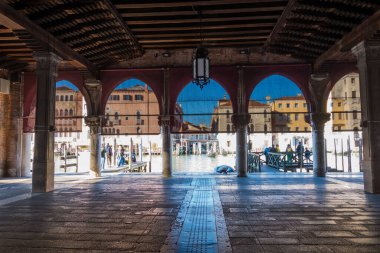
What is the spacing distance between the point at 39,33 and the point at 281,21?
6.46 meters

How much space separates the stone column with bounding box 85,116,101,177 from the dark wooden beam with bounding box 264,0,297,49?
7.22 meters

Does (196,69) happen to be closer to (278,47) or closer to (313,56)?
(278,47)

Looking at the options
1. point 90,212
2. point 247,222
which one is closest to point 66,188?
point 90,212

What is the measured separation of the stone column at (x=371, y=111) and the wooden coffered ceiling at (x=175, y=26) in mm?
469

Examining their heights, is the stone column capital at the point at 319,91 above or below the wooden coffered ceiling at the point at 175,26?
below

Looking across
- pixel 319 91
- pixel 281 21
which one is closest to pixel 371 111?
pixel 281 21

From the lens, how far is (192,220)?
5.40m

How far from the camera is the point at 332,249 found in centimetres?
386

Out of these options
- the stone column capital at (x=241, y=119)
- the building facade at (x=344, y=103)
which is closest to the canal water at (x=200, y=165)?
the building facade at (x=344, y=103)

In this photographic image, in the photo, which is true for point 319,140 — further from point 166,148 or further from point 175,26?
point 175,26

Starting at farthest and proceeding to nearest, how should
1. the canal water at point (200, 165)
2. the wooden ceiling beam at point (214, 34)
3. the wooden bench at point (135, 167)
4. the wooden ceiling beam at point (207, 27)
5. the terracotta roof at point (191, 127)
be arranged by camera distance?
the wooden bench at point (135, 167)
the canal water at point (200, 165)
the terracotta roof at point (191, 127)
the wooden ceiling beam at point (214, 34)
the wooden ceiling beam at point (207, 27)

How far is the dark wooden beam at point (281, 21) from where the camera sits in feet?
25.0

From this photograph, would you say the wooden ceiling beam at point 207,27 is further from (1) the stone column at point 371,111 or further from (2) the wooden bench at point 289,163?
(2) the wooden bench at point 289,163

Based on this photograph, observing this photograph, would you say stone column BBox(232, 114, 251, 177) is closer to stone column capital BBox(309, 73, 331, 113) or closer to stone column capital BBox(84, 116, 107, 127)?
stone column capital BBox(309, 73, 331, 113)
